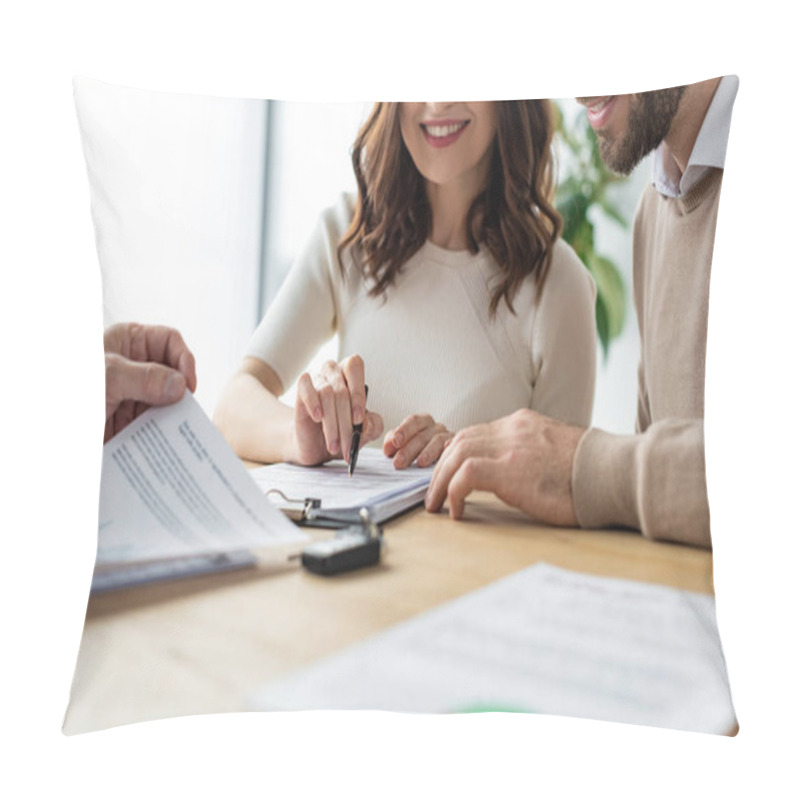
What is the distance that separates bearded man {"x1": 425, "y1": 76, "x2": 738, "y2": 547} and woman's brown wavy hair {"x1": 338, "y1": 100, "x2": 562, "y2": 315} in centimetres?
9

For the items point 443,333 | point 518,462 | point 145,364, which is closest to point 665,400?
point 518,462

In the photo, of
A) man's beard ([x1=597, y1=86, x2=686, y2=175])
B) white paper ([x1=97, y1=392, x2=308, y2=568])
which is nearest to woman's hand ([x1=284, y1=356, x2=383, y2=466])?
white paper ([x1=97, y1=392, x2=308, y2=568])

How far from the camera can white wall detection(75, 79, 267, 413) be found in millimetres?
1460

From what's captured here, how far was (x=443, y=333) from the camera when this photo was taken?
148 cm

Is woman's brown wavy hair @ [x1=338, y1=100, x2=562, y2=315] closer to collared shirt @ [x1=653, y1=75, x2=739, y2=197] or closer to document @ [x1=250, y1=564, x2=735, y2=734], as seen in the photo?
collared shirt @ [x1=653, y1=75, x2=739, y2=197]

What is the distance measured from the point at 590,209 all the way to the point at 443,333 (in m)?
0.26

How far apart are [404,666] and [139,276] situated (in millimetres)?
639

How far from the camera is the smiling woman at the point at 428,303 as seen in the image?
57.6 inches

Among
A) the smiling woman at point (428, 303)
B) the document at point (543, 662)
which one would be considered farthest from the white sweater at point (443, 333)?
the document at point (543, 662)

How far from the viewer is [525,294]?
58.4 inches

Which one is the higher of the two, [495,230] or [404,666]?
[495,230]

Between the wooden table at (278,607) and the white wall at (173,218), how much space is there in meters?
0.29

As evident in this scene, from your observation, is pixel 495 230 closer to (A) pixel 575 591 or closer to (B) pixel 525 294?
(B) pixel 525 294

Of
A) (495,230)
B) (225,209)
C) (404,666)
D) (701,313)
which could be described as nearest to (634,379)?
(701,313)
